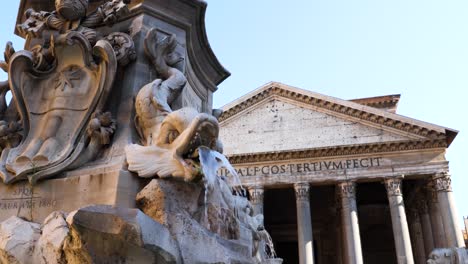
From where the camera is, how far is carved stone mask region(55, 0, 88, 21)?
9.43ft

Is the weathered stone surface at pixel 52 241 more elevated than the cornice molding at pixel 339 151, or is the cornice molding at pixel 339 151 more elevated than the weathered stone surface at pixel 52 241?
the cornice molding at pixel 339 151

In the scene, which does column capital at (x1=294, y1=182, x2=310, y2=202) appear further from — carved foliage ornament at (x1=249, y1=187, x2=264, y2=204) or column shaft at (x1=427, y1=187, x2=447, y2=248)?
column shaft at (x1=427, y1=187, x2=447, y2=248)

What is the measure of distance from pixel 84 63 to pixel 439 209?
60.9 feet

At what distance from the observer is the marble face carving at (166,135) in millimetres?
2154

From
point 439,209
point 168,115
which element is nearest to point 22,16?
point 168,115

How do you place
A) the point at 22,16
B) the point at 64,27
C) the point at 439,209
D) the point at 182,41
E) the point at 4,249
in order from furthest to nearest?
the point at 439,209, the point at 22,16, the point at 182,41, the point at 64,27, the point at 4,249

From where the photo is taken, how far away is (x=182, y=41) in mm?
3191

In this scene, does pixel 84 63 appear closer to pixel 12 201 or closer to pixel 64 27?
pixel 64 27

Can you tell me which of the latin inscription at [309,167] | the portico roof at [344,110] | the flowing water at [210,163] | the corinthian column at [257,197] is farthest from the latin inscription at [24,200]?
the portico roof at [344,110]

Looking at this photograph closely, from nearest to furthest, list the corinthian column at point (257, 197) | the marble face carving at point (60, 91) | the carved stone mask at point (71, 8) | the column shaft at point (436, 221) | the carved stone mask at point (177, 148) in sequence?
the carved stone mask at point (177, 148) → the marble face carving at point (60, 91) → the carved stone mask at point (71, 8) → the column shaft at point (436, 221) → the corinthian column at point (257, 197)

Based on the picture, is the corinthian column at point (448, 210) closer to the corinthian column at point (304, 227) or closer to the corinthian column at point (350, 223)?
the corinthian column at point (350, 223)

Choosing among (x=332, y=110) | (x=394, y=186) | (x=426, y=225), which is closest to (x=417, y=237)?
(x=426, y=225)

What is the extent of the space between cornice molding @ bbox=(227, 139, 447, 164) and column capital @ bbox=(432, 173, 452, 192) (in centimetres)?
134

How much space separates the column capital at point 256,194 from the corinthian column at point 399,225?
5.67 meters
